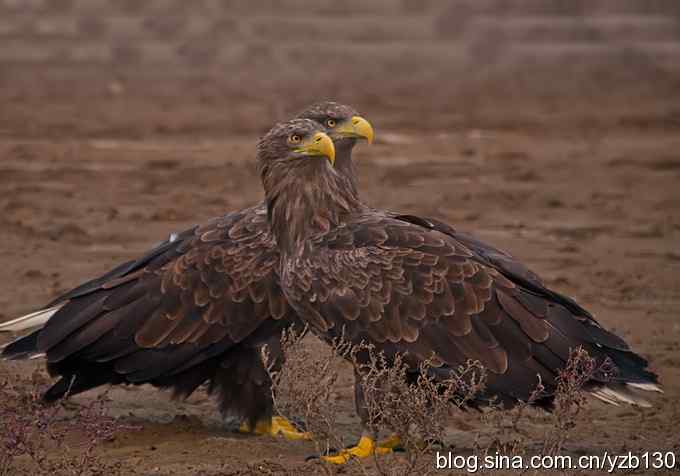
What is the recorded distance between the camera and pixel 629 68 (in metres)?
27.7

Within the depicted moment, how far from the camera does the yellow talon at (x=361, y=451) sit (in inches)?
259

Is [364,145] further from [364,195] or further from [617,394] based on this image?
[617,394]

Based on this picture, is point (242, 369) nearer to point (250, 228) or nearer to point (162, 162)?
point (250, 228)

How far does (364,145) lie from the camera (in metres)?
17.1

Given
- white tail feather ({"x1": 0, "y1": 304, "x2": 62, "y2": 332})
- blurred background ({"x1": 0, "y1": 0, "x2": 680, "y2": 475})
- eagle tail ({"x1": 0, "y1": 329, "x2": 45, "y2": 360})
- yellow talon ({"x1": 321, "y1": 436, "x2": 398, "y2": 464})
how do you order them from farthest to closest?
1. blurred background ({"x1": 0, "y1": 0, "x2": 680, "y2": 475})
2. white tail feather ({"x1": 0, "y1": 304, "x2": 62, "y2": 332})
3. eagle tail ({"x1": 0, "y1": 329, "x2": 45, "y2": 360})
4. yellow talon ({"x1": 321, "y1": 436, "x2": 398, "y2": 464})

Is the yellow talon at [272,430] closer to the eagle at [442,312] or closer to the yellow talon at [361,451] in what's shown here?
the yellow talon at [361,451]

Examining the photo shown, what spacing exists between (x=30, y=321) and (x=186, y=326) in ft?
2.91

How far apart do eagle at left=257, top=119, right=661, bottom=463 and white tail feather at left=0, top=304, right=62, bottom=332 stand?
1.39 meters

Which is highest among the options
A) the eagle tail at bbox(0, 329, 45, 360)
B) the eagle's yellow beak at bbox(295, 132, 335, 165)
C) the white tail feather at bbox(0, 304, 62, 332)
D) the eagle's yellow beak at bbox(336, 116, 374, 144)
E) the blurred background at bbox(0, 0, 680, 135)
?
the eagle's yellow beak at bbox(295, 132, 335, 165)

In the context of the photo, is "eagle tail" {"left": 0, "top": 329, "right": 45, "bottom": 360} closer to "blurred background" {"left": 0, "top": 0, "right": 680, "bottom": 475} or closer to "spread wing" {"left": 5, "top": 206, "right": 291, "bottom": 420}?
"spread wing" {"left": 5, "top": 206, "right": 291, "bottom": 420}

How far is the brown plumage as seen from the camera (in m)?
6.70

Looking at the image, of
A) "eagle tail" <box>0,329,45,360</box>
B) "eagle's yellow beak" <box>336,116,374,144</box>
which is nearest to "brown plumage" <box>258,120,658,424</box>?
"eagle's yellow beak" <box>336,116,374,144</box>

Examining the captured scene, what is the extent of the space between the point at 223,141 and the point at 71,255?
681 centimetres

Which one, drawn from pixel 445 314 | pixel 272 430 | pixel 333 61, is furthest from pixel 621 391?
pixel 333 61
